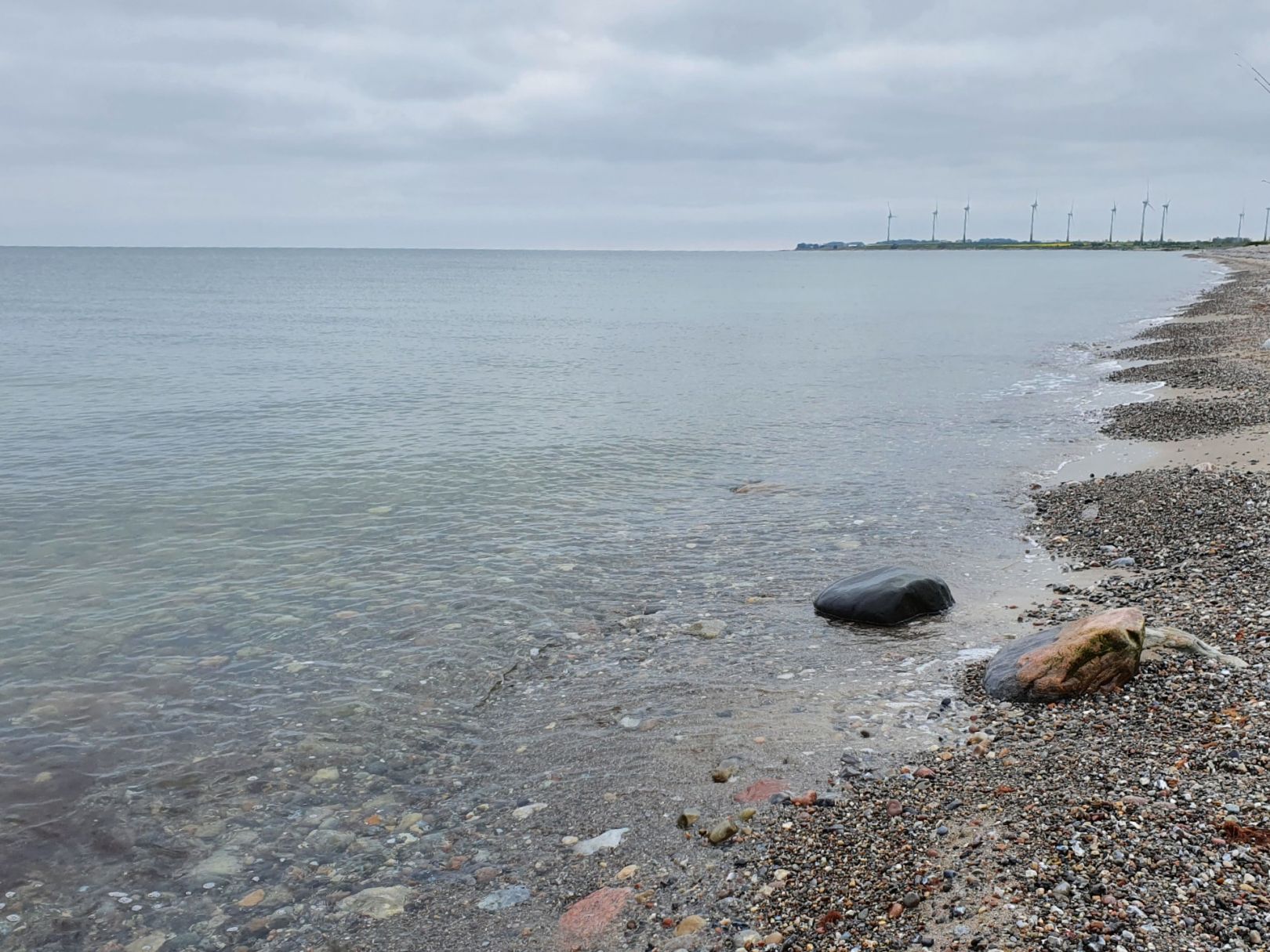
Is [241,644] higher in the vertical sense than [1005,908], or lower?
lower

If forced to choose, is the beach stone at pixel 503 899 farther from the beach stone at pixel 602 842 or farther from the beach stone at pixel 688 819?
the beach stone at pixel 688 819

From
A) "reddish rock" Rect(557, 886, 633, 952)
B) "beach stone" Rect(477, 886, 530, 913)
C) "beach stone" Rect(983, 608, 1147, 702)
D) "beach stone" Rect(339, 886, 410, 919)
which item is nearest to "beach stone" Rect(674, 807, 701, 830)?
"reddish rock" Rect(557, 886, 633, 952)

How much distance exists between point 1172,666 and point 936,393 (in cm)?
2808

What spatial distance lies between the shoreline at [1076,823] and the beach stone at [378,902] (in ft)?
9.45

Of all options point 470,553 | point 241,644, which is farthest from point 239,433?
point 241,644

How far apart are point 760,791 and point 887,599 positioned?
16.6 feet

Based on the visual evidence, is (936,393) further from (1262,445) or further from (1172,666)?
(1172,666)

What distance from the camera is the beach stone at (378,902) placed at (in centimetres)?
725

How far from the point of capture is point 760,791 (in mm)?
8406

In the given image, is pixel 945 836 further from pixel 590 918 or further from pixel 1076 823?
pixel 590 918

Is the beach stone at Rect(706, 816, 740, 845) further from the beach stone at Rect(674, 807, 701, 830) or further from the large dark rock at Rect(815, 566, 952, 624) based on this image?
the large dark rock at Rect(815, 566, 952, 624)

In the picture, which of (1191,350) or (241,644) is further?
(1191,350)

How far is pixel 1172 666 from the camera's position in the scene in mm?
9203

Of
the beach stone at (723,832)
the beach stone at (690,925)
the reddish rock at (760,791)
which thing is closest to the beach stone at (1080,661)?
the reddish rock at (760,791)
